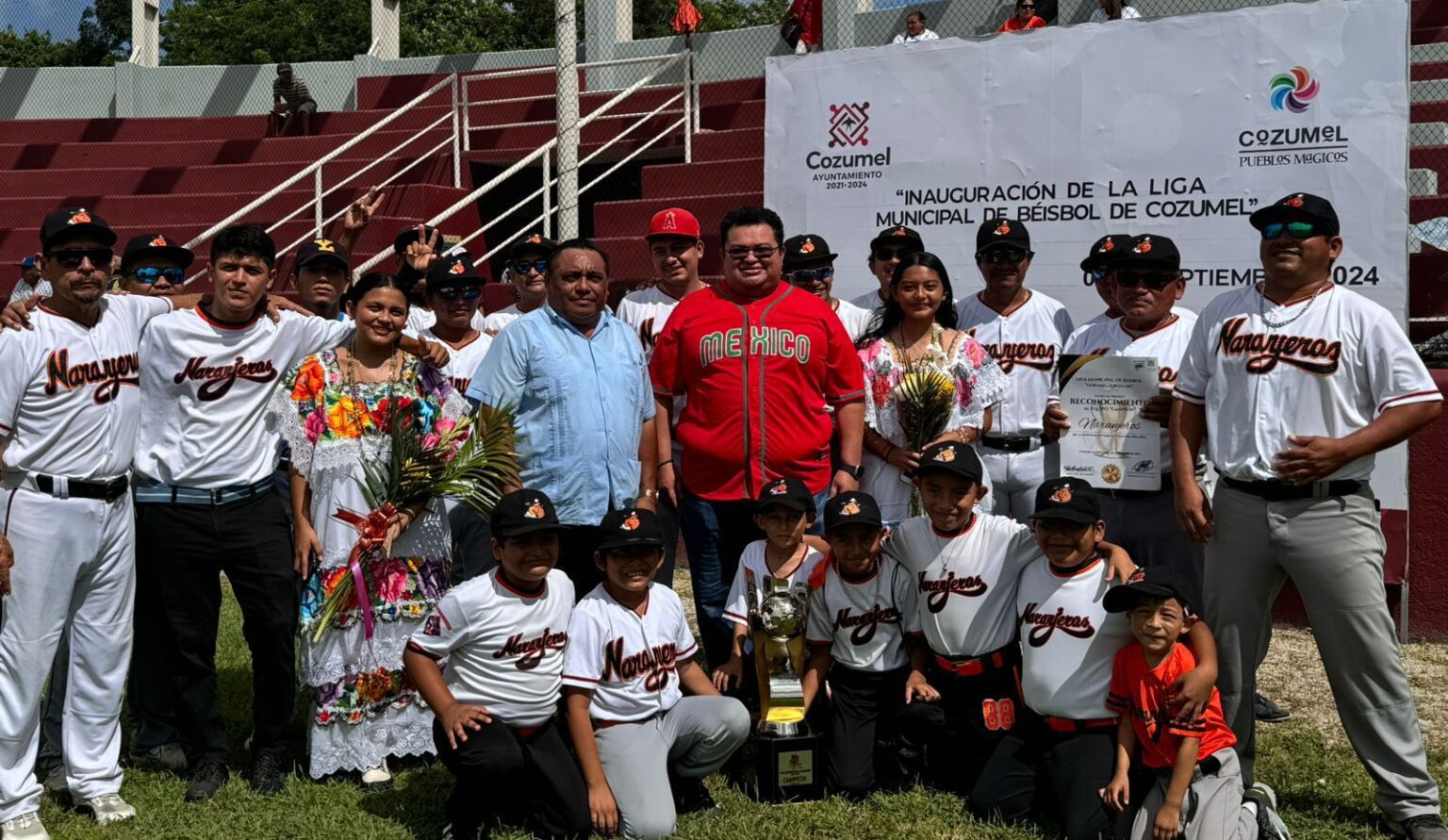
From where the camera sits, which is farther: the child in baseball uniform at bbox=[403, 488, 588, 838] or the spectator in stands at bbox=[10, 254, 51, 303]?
the spectator in stands at bbox=[10, 254, 51, 303]

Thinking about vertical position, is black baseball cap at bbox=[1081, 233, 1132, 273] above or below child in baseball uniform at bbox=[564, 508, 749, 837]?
above

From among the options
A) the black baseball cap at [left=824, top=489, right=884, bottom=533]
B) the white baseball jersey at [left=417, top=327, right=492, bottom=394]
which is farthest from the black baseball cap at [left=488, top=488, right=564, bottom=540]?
the white baseball jersey at [left=417, top=327, right=492, bottom=394]

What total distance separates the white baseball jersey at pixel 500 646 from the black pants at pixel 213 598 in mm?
904

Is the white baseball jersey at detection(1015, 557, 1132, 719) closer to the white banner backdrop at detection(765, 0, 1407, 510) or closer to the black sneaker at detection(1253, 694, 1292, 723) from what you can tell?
the black sneaker at detection(1253, 694, 1292, 723)

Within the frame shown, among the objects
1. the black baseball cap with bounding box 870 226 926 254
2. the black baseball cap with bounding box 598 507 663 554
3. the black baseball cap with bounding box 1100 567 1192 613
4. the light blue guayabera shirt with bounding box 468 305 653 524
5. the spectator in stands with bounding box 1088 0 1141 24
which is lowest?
the black baseball cap with bounding box 1100 567 1192 613

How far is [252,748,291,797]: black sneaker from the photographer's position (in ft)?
18.5

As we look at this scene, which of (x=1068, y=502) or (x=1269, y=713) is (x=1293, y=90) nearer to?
(x=1269, y=713)

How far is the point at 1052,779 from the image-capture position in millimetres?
5125

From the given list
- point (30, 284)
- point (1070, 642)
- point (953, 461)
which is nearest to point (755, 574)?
point (953, 461)

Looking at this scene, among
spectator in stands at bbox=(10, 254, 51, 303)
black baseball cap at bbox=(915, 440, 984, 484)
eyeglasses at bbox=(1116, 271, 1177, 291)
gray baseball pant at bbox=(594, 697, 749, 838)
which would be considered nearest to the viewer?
gray baseball pant at bbox=(594, 697, 749, 838)

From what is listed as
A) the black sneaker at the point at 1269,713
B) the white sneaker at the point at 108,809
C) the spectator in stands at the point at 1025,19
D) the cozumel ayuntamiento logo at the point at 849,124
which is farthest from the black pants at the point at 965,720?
the spectator in stands at the point at 1025,19

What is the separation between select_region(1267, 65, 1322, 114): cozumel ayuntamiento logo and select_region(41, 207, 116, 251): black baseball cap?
6.26m

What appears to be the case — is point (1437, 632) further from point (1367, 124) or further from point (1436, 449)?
point (1367, 124)

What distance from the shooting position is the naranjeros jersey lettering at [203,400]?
5.48 m
